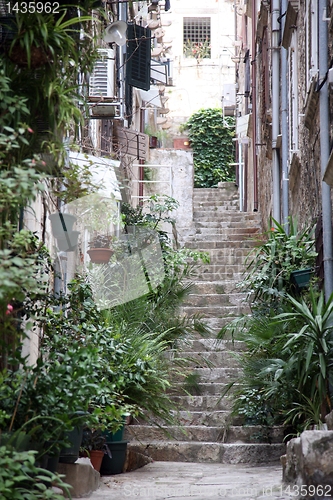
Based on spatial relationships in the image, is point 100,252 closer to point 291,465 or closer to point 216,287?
point 216,287

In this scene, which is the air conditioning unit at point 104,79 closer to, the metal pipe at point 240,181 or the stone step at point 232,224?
the stone step at point 232,224

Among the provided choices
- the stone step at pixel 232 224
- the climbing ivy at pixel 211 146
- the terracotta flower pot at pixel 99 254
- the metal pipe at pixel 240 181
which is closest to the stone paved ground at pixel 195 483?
the terracotta flower pot at pixel 99 254

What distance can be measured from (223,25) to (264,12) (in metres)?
13.3

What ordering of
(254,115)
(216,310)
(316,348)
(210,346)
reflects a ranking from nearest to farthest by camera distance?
1. (316,348)
2. (210,346)
3. (216,310)
4. (254,115)

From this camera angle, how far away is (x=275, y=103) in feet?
36.3

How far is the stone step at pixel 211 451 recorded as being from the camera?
23.9 feet

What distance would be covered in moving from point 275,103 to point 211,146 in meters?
11.7

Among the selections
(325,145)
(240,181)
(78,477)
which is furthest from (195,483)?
(240,181)

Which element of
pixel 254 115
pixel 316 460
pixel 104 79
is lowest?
pixel 316 460

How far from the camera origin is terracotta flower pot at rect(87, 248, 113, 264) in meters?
9.29

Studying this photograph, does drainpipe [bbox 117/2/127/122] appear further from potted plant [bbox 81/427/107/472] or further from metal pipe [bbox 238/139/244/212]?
potted plant [bbox 81/427/107/472]

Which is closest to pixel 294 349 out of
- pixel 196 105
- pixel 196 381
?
pixel 196 381

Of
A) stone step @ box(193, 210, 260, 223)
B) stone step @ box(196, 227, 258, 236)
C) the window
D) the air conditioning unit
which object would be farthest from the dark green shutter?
the window

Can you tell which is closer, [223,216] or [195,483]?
[195,483]
